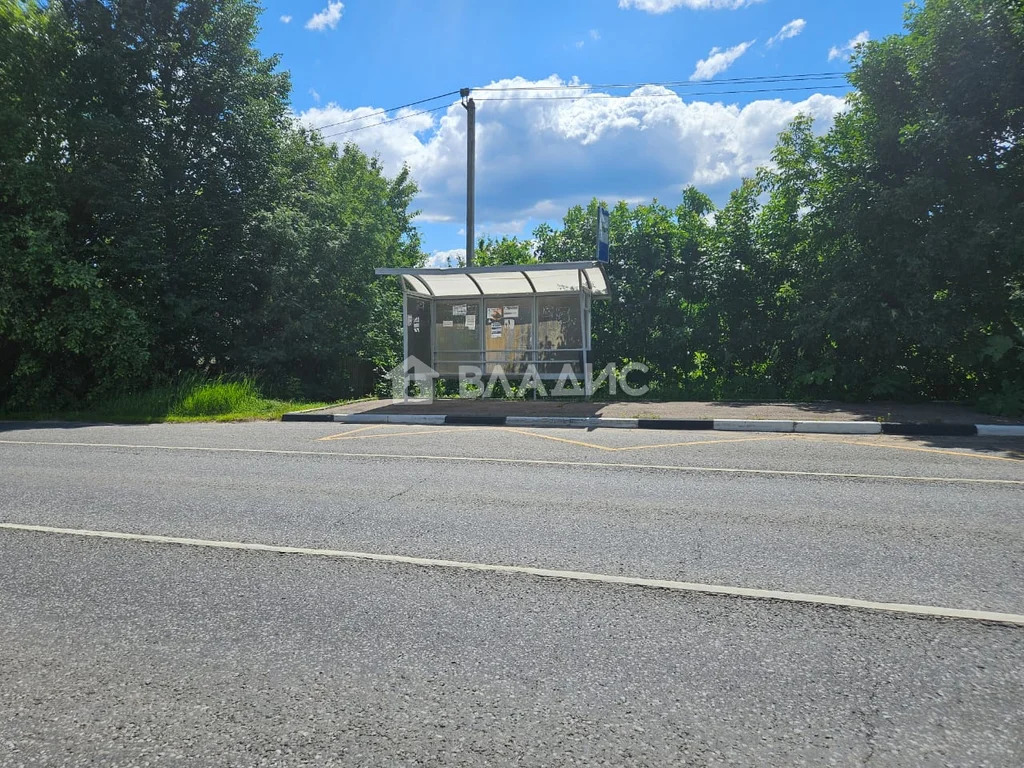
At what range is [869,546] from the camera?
4.61 metres

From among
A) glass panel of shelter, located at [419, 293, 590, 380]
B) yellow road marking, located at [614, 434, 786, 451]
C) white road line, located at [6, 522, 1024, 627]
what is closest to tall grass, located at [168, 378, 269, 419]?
glass panel of shelter, located at [419, 293, 590, 380]

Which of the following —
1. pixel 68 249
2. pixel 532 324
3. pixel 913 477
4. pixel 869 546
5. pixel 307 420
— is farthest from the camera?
pixel 532 324

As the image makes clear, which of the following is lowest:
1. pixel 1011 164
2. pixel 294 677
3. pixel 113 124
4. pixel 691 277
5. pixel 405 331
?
pixel 294 677

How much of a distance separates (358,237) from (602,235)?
7.10 metres

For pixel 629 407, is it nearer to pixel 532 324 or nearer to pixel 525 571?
pixel 532 324

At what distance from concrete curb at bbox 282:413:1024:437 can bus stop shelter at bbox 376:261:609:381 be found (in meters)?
3.27

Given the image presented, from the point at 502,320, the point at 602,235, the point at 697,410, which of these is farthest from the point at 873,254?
the point at 502,320

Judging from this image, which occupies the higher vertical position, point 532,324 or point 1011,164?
point 1011,164

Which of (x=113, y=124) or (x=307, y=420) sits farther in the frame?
(x=113, y=124)

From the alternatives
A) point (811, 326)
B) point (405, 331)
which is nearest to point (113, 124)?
point (405, 331)

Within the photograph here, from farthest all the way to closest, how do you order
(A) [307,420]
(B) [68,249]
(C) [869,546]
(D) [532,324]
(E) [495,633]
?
(D) [532,324], (B) [68,249], (A) [307,420], (C) [869,546], (E) [495,633]

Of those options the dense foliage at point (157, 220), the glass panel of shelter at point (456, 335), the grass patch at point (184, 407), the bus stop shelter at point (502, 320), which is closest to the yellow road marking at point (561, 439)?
the bus stop shelter at point (502, 320)

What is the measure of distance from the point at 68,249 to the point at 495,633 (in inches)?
636

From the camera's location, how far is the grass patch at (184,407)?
13.8m
